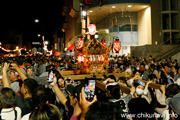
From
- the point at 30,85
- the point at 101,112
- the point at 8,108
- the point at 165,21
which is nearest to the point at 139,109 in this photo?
the point at 101,112

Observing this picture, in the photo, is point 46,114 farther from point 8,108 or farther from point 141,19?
point 141,19

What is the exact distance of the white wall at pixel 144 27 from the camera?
104 ft

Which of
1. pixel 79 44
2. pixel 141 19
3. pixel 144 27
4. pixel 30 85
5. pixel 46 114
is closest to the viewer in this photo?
pixel 46 114

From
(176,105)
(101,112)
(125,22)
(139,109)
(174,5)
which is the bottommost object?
(139,109)

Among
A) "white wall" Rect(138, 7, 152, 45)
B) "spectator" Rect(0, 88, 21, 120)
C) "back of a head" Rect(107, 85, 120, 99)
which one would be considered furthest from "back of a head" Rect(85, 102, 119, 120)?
"white wall" Rect(138, 7, 152, 45)

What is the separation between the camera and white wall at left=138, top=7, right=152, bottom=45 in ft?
104

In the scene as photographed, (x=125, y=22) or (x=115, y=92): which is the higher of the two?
(x=125, y=22)

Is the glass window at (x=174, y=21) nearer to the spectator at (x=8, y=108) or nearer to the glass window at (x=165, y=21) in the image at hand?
the glass window at (x=165, y=21)

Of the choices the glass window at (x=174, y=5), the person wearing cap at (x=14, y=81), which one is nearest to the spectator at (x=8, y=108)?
the person wearing cap at (x=14, y=81)

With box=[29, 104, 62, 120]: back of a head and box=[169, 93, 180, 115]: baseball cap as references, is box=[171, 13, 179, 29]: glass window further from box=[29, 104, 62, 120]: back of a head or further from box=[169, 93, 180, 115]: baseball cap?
box=[29, 104, 62, 120]: back of a head

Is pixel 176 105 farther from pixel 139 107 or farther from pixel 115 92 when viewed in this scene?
pixel 115 92

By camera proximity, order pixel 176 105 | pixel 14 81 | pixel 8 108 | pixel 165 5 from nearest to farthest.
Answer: pixel 176 105, pixel 8 108, pixel 14 81, pixel 165 5

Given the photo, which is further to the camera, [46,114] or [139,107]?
[139,107]

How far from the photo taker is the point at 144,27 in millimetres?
32812
